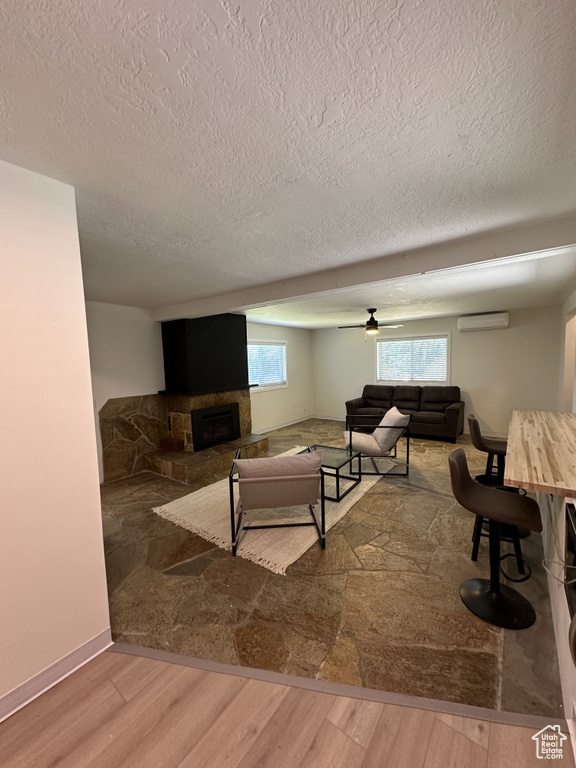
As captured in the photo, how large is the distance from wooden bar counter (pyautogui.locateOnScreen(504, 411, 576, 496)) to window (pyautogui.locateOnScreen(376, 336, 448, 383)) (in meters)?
3.69

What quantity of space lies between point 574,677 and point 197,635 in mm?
1754

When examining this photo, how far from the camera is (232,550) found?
98.5 inches

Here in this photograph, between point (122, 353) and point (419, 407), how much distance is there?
18.0ft

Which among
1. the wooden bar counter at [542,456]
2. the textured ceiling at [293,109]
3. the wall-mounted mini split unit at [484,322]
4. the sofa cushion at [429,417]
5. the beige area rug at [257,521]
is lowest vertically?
the beige area rug at [257,521]

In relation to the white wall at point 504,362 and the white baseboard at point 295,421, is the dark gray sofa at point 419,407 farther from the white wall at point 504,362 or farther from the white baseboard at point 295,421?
the white baseboard at point 295,421

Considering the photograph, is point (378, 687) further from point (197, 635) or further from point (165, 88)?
point (165, 88)

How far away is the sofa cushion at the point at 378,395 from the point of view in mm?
6602

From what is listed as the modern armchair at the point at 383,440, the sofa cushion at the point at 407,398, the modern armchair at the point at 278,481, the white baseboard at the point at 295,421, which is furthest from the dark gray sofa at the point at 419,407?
the modern armchair at the point at 278,481

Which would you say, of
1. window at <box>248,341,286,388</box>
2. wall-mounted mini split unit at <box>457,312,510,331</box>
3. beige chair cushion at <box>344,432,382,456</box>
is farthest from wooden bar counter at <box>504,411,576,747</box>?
window at <box>248,341,286,388</box>

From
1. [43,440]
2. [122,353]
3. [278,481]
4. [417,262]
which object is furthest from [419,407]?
[43,440]

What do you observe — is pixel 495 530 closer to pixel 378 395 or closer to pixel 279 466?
pixel 279 466

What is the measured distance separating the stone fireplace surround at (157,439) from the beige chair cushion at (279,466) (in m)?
1.93

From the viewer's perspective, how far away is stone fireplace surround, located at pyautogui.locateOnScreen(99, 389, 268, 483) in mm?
4137

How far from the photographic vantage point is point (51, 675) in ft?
4.72
